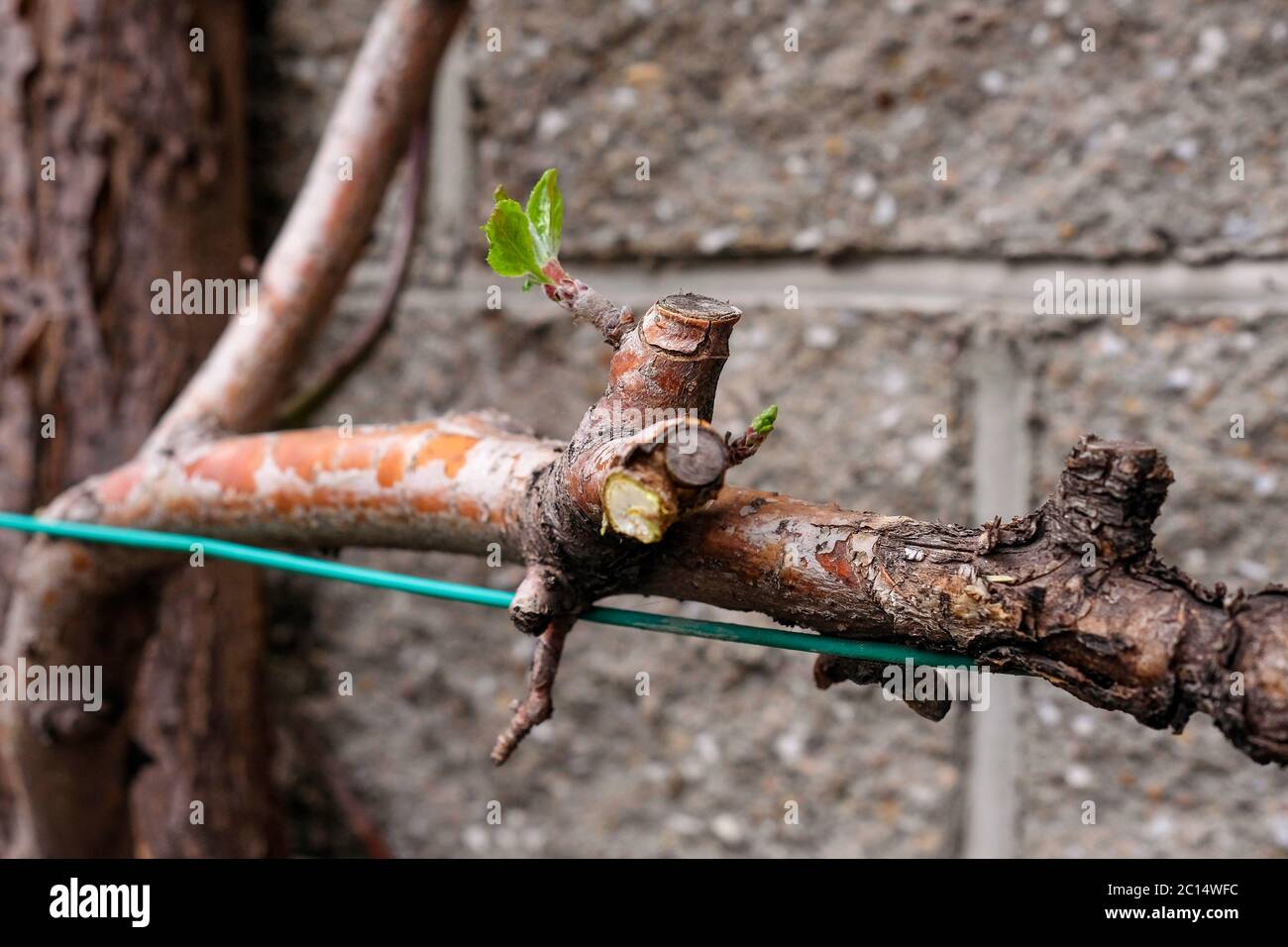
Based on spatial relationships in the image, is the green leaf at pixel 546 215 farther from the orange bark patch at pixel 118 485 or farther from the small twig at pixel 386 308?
the small twig at pixel 386 308

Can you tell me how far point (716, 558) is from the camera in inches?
15.9

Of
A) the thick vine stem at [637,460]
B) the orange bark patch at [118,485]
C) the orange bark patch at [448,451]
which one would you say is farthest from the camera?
the orange bark patch at [118,485]

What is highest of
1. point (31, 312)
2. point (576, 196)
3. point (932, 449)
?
point (576, 196)

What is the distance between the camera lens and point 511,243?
0.40 meters

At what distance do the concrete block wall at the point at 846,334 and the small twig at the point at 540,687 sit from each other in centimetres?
47

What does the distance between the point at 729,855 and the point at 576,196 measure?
1.92 ft

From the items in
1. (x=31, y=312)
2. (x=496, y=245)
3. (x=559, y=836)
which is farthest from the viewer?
(x=559, y=836)

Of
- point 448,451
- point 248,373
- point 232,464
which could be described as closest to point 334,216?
point 248,373

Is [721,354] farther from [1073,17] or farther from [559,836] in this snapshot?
[559,836]

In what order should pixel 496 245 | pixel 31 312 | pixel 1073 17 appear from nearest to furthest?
pixel 496 245
pixel 1073 17
pixel 31 312

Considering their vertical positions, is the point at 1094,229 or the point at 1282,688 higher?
the point at 1094,229

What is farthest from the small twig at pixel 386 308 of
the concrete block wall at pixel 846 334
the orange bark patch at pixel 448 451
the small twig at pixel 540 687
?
the small twig at pixel 540 687

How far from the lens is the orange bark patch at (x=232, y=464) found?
0.58 meters

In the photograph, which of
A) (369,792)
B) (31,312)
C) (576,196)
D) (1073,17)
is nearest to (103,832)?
(369,792)
